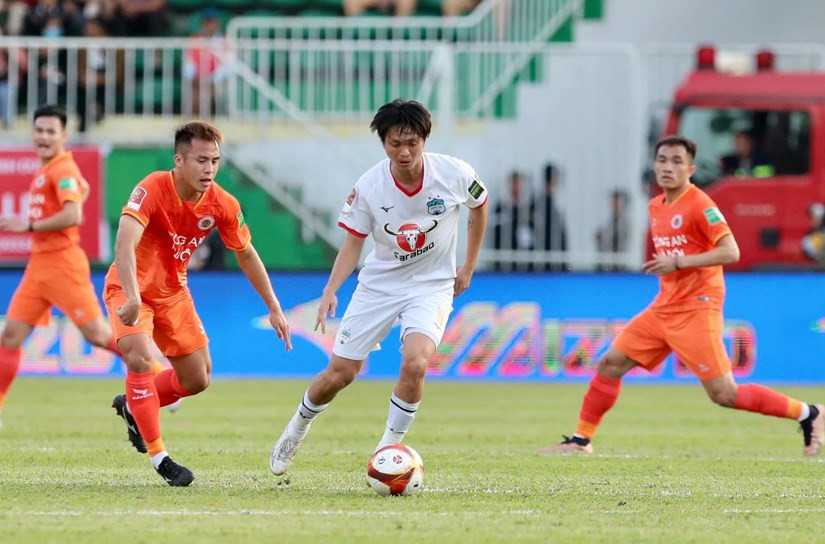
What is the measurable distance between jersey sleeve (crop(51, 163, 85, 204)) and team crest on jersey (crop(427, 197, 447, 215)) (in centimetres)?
443

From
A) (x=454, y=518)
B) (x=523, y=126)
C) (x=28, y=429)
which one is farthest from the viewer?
(x=523, y=126)

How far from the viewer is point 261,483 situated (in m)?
8.89

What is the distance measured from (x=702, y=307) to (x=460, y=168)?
8.90ft

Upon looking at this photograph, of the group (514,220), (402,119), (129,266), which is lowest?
(514,220)

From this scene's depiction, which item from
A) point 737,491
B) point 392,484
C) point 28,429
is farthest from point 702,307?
point 28,429

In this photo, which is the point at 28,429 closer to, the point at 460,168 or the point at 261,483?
the point at 261,483

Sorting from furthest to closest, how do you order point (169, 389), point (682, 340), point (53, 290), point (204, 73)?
point (204, 73) < point (53, 290) < point (682, 340) < point (169, 389)

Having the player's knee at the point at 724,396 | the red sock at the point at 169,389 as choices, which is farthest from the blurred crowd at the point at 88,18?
the player's knee at the point at 724,396

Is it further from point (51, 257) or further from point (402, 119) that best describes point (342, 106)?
point (402, 119)

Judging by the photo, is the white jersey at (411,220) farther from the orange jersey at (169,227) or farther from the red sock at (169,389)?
the red sock at (169,389)

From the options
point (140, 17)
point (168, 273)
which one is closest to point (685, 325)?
point (168, 273)

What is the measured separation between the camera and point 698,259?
10.5 metres

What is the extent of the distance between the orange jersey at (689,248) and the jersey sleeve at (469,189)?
232 cm

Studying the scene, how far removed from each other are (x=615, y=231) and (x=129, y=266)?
13.4 m
